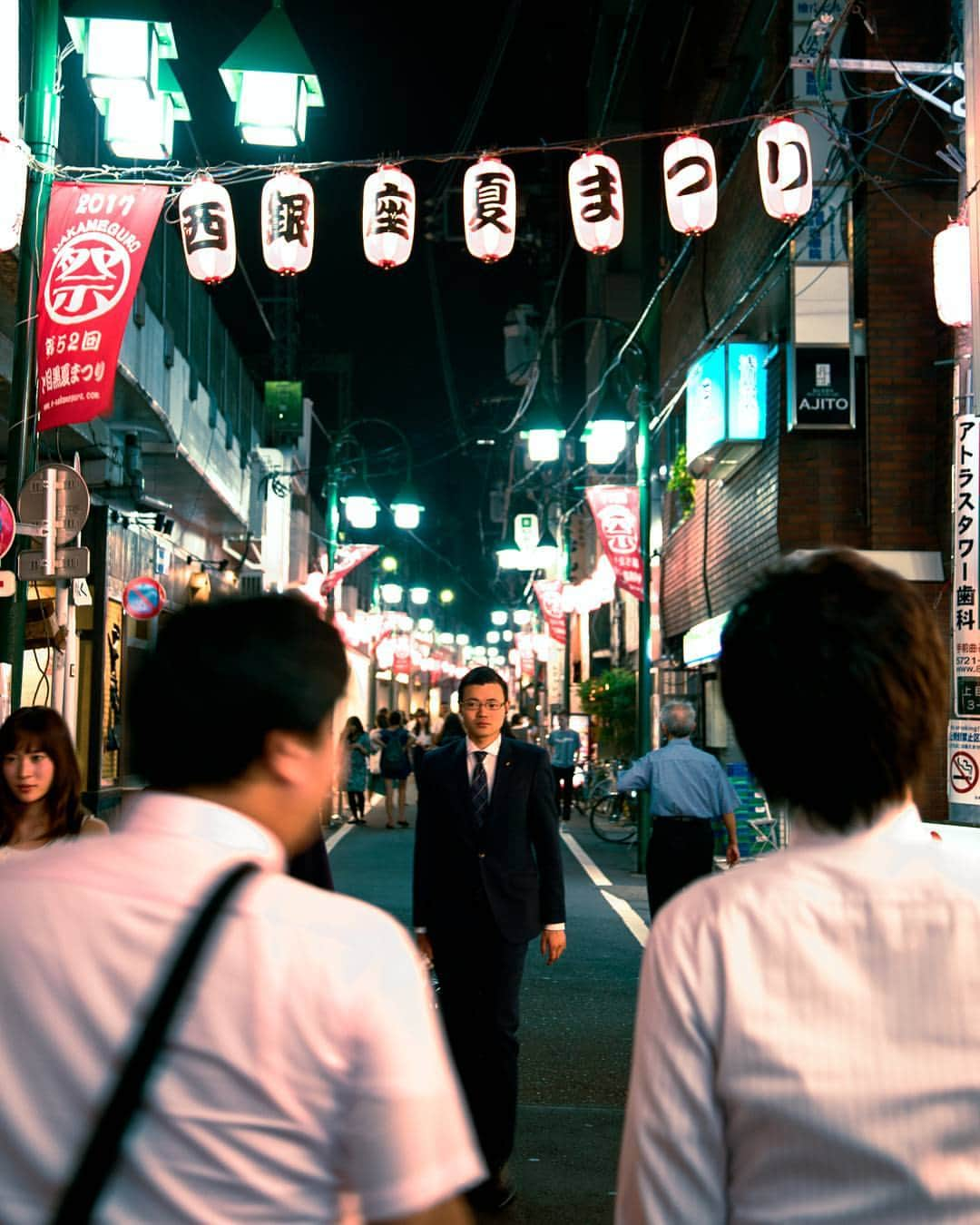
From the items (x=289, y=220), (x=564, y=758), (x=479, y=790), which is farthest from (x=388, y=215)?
(x=564, y=758)

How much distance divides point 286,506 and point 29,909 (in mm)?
38457

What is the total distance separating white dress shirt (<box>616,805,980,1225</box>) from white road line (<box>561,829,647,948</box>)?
25.2ft

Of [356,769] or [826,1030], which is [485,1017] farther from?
[356,769]

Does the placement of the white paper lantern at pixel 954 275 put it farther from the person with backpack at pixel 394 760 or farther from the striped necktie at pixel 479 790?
the person with backpack at pixel 394 760

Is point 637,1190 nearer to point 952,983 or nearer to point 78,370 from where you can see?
point 952,983

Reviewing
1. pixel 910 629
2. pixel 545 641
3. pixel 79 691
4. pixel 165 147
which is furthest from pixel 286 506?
pixel 910 629

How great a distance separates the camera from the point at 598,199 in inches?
559

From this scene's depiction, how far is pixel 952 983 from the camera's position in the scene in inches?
73.6

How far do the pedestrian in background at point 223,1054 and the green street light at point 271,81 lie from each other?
560 inches

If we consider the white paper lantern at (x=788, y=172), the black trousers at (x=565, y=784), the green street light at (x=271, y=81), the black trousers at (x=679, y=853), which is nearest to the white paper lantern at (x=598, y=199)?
the white paper lantern at (x=788, y=172)

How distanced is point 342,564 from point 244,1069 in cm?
2894

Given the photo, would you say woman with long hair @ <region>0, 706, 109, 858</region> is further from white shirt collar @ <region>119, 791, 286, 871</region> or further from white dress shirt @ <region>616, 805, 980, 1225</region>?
white dress shirt @ <region>616, 805, 980, 1225</region>

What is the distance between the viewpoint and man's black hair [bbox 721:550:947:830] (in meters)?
2.01

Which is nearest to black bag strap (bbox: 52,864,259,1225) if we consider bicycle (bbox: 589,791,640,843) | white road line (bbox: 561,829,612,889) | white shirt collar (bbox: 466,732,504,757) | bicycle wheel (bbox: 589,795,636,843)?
white shirt collar (bbox: 466,732,504,757)
